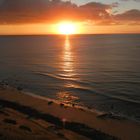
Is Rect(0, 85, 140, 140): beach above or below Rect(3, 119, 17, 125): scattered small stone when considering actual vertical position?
below

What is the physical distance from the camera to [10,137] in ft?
64.8

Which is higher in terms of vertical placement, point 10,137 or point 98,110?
point 10,137

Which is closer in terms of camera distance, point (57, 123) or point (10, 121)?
point (10, 121)

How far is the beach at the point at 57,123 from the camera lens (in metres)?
22.6

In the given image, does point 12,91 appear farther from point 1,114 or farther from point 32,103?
point 1,114

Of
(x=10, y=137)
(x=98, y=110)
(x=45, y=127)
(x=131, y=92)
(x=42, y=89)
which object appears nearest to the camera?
(x=10, y=137)

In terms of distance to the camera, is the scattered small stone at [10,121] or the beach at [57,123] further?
the scattered small stone at [10,121]

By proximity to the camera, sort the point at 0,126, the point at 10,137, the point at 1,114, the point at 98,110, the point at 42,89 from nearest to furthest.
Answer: the point at 10,137, the point at 0,126, the point at 1,114, the point at 98,110, the point at 42,89

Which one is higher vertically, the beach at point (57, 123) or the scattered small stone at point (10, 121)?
the scattered small stone at point (10, 121)

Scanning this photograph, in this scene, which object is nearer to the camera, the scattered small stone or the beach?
the beach

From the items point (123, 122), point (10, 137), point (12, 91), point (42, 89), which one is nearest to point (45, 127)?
point (10, 137)

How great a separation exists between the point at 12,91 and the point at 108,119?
1772 cm

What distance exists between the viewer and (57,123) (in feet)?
88.9

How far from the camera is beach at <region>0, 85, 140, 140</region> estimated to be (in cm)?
2263
